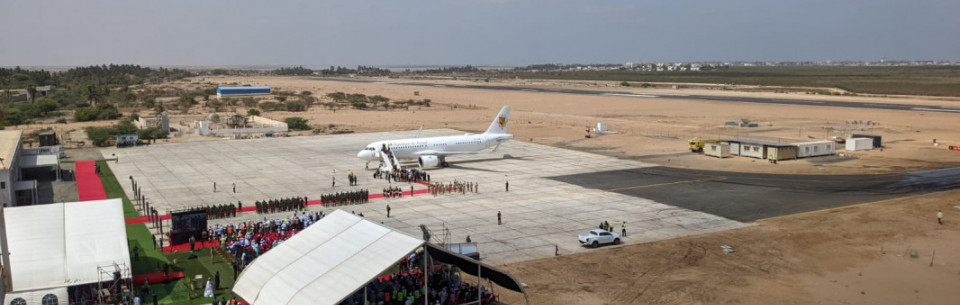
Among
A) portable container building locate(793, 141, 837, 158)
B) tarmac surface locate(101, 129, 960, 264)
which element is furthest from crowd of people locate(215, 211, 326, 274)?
portable container building locate(793, 141, 837, 158)

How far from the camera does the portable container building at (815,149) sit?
7575cm

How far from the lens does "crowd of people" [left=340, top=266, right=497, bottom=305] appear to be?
28.8m

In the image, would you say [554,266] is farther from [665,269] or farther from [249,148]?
[249,148]

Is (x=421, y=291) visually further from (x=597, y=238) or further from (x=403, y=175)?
(x=403, y=175)

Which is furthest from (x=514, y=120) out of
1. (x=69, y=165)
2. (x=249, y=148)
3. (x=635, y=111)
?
(x=69, y=165)

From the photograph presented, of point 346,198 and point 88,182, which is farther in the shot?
point 88,182

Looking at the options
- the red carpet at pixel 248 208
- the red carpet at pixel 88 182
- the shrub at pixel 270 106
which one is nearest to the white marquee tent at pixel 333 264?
the red carpet at pixel 248 208

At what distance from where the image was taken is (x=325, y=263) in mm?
27875

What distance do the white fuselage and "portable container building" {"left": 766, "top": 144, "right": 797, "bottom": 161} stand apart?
2810 centimetres

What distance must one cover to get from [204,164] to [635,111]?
89.7 m

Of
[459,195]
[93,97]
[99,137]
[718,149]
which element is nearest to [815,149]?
[718,149]

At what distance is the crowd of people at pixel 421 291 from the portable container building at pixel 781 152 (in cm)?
5191

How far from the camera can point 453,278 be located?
3091 cm

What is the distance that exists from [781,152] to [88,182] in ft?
216
